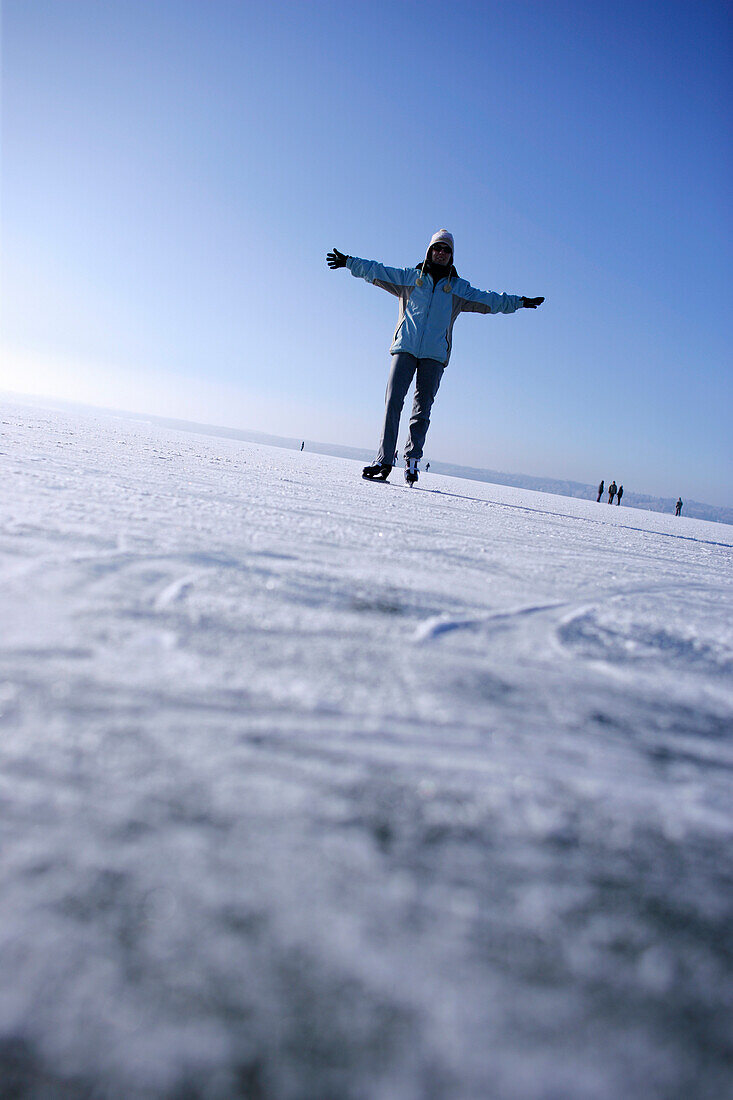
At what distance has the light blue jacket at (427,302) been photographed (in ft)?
14.5

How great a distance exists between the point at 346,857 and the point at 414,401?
470 centimetres

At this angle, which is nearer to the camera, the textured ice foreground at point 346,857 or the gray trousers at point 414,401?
the textured ice foreground at point 346,857

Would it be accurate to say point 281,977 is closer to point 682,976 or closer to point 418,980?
point 418,980

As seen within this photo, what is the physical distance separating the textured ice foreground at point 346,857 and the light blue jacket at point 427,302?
4.12 meters

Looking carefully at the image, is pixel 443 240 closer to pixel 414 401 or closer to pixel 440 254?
pixel 440 254

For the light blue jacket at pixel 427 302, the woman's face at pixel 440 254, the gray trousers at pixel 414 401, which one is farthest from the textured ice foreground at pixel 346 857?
the woman's face at pixel 440 254

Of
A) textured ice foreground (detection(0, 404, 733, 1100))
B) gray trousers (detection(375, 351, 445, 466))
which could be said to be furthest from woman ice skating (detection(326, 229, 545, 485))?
textured ice foreground (detection(0, 404, 733, 1100))

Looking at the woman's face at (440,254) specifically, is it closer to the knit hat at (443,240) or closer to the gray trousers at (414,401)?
the knit hat at (443,240)

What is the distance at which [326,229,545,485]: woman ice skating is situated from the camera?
14.6 feet

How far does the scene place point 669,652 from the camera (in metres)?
0.88

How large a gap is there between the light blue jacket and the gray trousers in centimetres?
10

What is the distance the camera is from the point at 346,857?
358mm

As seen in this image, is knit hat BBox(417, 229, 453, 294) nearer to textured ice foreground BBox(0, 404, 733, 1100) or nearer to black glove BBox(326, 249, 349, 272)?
black glove BBox(326, 249, 349, 272)

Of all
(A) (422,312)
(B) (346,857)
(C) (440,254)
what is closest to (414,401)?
(A) (422,312)
